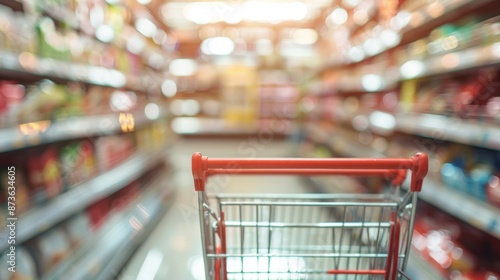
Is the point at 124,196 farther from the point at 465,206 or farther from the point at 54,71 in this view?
the point at 465,206

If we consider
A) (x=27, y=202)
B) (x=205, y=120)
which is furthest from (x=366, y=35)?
(x=205, y=120)

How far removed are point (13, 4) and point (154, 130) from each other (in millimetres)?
2147

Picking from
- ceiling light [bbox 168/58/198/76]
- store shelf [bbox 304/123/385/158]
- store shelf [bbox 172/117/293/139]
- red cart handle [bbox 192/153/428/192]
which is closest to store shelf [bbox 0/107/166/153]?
red cart handle [bbox 192/153/428/192]

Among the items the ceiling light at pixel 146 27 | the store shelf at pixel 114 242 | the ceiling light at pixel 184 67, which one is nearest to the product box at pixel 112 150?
the store shelf at pixel 114 242

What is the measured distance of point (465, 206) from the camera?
1429 mm

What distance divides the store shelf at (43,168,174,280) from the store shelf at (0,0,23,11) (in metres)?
1.19

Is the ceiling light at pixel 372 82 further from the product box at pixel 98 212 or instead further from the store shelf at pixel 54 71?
the product box at pixel 98 212

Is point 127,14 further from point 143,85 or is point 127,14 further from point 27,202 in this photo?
point 27,202

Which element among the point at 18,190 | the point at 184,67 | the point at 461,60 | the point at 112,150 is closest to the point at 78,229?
the point at 18,190

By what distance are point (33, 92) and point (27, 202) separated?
0.49 meters

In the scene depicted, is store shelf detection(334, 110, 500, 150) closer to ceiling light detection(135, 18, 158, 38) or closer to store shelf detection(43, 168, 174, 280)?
store shelf detection(43, 168, 174, 280)

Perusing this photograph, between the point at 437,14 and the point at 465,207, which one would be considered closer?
the point at 465,207

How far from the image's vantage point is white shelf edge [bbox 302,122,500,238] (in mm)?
1244

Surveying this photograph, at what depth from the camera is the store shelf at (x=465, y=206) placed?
1244 mm
